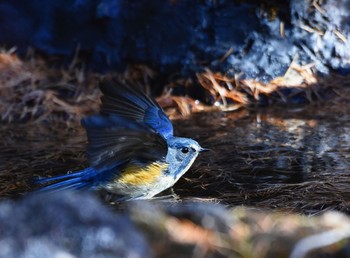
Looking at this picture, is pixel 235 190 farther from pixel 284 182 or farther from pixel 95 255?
pixel 95 255

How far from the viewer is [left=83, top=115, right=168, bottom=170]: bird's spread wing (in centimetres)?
312

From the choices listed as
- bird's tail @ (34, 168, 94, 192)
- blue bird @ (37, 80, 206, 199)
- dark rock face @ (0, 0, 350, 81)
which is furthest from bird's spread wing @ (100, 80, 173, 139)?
dark rock face @ (0, 0, 350, 81)

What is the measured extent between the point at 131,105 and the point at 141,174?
0.55 meters

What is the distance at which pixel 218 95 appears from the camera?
21.5ft

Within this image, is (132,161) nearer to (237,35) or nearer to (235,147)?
(235,147)

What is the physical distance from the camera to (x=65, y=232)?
6.45 ft

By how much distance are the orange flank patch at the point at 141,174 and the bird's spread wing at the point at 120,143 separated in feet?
0.15

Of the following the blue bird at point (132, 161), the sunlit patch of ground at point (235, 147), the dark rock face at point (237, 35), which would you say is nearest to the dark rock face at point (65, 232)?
the sunlit patch of ground at point (235, 147)

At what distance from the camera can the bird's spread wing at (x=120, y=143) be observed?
3.12 metres

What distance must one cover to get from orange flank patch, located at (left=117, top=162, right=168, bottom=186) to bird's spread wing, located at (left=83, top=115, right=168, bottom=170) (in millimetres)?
45

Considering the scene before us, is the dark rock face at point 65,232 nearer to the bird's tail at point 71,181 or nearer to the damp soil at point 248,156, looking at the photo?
the damp soil at point 248,156

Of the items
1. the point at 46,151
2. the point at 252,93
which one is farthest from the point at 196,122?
the point at 46,151

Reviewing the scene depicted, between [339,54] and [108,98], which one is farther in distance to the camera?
[339,54]

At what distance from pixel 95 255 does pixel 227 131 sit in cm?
362
